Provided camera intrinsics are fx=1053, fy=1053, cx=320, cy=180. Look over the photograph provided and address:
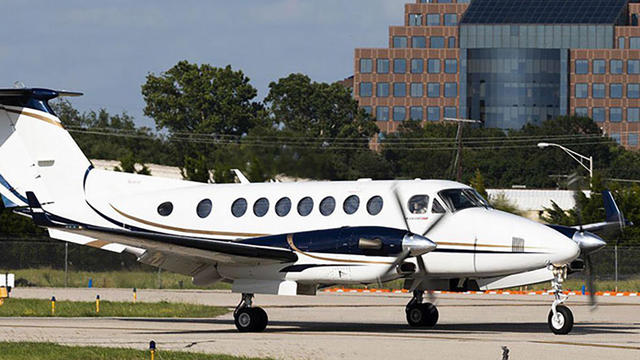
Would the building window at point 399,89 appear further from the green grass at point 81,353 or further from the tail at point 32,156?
the green grass at point 81,353

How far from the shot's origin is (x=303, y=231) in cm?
2461

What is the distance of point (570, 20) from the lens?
465ft

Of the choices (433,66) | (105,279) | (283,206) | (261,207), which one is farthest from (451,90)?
(283,206)

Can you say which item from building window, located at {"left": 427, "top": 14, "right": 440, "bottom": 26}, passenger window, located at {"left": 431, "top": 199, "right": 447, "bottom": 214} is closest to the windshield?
passenger window, located at {"left": 431, "top": 199, "right": 447, "bottom": 214}

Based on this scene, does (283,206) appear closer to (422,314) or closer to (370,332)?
(370,332)

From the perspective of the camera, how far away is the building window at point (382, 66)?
483 ft

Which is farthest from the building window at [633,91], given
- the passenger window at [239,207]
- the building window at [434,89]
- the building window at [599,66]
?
the passenger window at [239,207]

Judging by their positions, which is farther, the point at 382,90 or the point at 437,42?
the point at 382,90

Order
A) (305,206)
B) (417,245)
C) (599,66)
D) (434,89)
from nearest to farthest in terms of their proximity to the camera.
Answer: (417,245), (305,206), (599,66), (434,89)

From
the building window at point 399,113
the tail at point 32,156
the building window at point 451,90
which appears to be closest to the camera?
the tail at point 32,156

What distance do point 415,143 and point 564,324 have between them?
7908cm

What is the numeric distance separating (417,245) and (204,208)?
6.20 m

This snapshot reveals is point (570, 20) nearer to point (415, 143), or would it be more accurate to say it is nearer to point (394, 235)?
point (415, 143)

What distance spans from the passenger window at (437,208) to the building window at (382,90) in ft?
409
